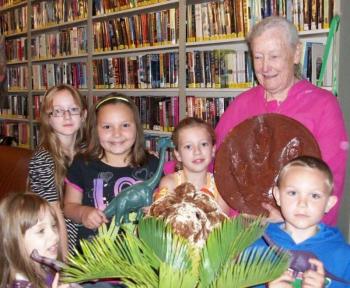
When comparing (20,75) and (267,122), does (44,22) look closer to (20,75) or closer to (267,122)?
(20,75)

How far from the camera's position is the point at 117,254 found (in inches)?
34.0

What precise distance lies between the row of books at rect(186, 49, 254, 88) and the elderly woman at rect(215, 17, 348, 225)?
1.06 meters

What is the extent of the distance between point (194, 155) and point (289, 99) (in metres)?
0.45

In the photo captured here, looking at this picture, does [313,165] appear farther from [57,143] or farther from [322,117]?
[57,143]

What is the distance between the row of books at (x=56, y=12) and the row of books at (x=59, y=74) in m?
0.45

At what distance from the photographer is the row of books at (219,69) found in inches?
117

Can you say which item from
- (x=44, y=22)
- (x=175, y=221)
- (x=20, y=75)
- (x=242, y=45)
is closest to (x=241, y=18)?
(x=242, y=45)

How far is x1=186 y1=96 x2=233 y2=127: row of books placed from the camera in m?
3.19

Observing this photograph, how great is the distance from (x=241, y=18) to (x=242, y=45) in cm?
30

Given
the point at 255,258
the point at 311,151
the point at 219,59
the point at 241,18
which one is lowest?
the point at 255,258

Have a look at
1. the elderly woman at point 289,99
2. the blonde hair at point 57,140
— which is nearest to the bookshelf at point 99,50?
the elderly woman at point 289,99

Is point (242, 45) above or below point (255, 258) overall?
above

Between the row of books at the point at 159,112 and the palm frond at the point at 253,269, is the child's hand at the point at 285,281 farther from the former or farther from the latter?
the row of books at the point at 159,112

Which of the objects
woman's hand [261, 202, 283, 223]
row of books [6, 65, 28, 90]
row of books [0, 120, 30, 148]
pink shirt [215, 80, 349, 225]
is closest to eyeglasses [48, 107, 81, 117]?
pink shirt [215, 80, 349, 225]
